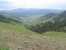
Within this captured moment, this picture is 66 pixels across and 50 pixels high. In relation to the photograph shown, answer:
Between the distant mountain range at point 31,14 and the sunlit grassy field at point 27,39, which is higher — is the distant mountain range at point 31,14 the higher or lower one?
the higher one

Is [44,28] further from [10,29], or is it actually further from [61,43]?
[10,29]

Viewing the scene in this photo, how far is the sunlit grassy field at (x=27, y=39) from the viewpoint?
1.03 meters

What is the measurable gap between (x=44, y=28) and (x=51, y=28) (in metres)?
0.06

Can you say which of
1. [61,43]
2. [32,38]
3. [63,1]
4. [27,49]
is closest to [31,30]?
[32,38]

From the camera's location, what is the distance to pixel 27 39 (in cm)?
104

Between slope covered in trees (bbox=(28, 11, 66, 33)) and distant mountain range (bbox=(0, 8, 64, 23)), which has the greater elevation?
distant mountain range (bbox=(0, 8, 64, 23))

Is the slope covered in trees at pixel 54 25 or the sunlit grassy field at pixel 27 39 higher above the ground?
the slope covered in trees at pixel 54 25

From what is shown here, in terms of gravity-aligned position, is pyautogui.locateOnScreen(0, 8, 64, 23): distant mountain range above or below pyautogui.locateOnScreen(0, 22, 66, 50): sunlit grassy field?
above

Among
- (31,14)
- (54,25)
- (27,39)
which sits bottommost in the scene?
(27,39)

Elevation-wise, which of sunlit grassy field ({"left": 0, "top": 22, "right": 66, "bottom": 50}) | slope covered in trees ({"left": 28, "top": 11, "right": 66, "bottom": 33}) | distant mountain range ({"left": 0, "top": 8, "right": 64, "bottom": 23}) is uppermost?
distant mountain range ({"left": 0, "top": 8, "right": 64, "bottom": 23})

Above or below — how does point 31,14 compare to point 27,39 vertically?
above

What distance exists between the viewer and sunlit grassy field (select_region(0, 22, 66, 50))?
3.38ft

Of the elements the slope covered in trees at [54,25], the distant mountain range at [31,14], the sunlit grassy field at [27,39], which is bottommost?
the sunlit grassy field at [27,39]

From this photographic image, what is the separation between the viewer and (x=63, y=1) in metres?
1.04
